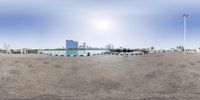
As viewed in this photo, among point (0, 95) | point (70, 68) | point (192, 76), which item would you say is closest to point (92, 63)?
point (70, 68)

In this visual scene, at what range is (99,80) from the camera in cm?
5234

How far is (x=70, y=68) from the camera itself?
60000 millimetres

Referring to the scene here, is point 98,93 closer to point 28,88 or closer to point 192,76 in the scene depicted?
point 28,88

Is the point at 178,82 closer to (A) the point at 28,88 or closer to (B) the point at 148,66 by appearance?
(B) the point at 148,66

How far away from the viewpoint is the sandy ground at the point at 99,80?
146 ft

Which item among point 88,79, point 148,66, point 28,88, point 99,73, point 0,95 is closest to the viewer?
point 0,95

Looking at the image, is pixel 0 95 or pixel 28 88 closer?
pixel 0 95

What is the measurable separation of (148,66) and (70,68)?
11.7 meters

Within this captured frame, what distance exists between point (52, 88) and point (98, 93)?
593 centimetres

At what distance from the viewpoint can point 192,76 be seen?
54125 mm

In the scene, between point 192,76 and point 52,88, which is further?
point 192,76

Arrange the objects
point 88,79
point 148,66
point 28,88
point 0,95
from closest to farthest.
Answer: point 0,95 < point 28,88 < point 88,79 < point 148,66

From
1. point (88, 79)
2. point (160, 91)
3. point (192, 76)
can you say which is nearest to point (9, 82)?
point (88, 79)

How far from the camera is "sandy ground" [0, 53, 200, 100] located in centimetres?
4462
